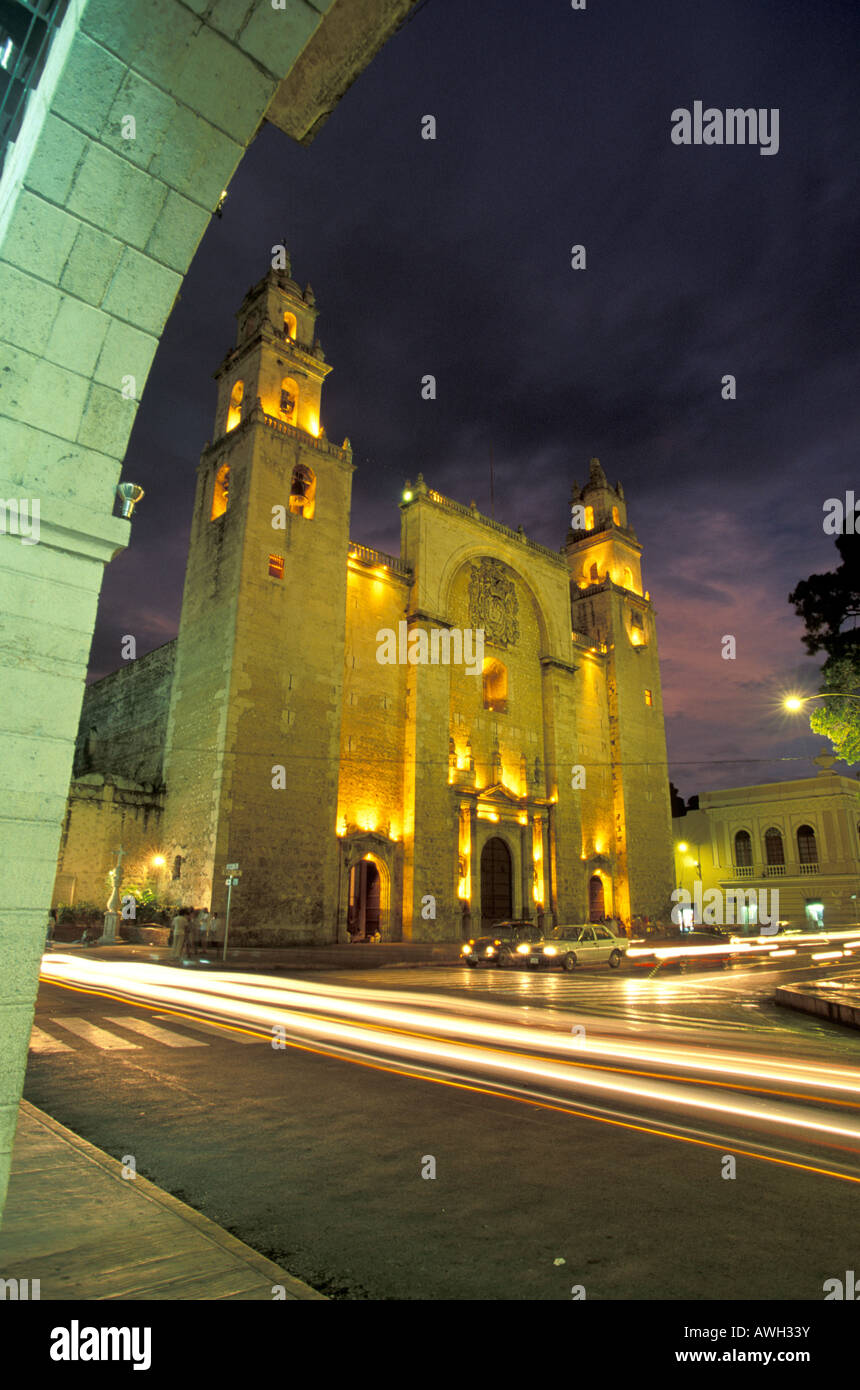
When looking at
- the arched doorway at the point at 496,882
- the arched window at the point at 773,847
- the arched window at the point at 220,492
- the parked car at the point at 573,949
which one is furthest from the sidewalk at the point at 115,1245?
the arched window at the point at 773,847

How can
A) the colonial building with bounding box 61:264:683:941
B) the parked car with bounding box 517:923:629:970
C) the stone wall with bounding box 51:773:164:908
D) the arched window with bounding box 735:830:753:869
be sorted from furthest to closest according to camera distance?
the arched window with bounding box 735:830:753:869, the colonial building with bounding box 61:264:683:941, the stone wall with bounding box 51:773:164:908, the parked car with bounding box 517:923:629:970

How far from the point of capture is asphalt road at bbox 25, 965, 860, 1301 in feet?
11.6

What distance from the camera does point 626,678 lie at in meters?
47.2

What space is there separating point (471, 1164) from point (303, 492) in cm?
2965

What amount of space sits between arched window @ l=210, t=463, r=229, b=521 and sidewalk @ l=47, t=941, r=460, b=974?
57.9ft

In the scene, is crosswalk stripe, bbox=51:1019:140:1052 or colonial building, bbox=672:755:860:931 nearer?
crosswalk stripe, bbox=51:1019:140:1052

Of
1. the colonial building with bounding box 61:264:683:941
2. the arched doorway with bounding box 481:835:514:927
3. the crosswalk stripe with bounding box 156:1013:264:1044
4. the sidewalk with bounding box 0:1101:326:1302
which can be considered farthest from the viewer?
the arched doorway with bounding box 481:835:514:927

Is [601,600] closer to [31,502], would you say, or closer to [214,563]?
[214,563]

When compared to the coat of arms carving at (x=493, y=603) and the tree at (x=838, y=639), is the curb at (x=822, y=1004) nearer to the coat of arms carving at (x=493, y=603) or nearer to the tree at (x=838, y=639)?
the tree at (x=838, y=639)

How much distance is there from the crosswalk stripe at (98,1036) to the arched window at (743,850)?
1961 inches

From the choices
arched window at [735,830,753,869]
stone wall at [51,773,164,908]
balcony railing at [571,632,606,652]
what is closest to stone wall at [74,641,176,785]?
stone wall at [51,773,164,908]

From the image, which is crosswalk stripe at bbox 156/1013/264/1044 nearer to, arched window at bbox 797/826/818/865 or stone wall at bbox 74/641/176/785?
stone wall at bbox 74/641/176/785
